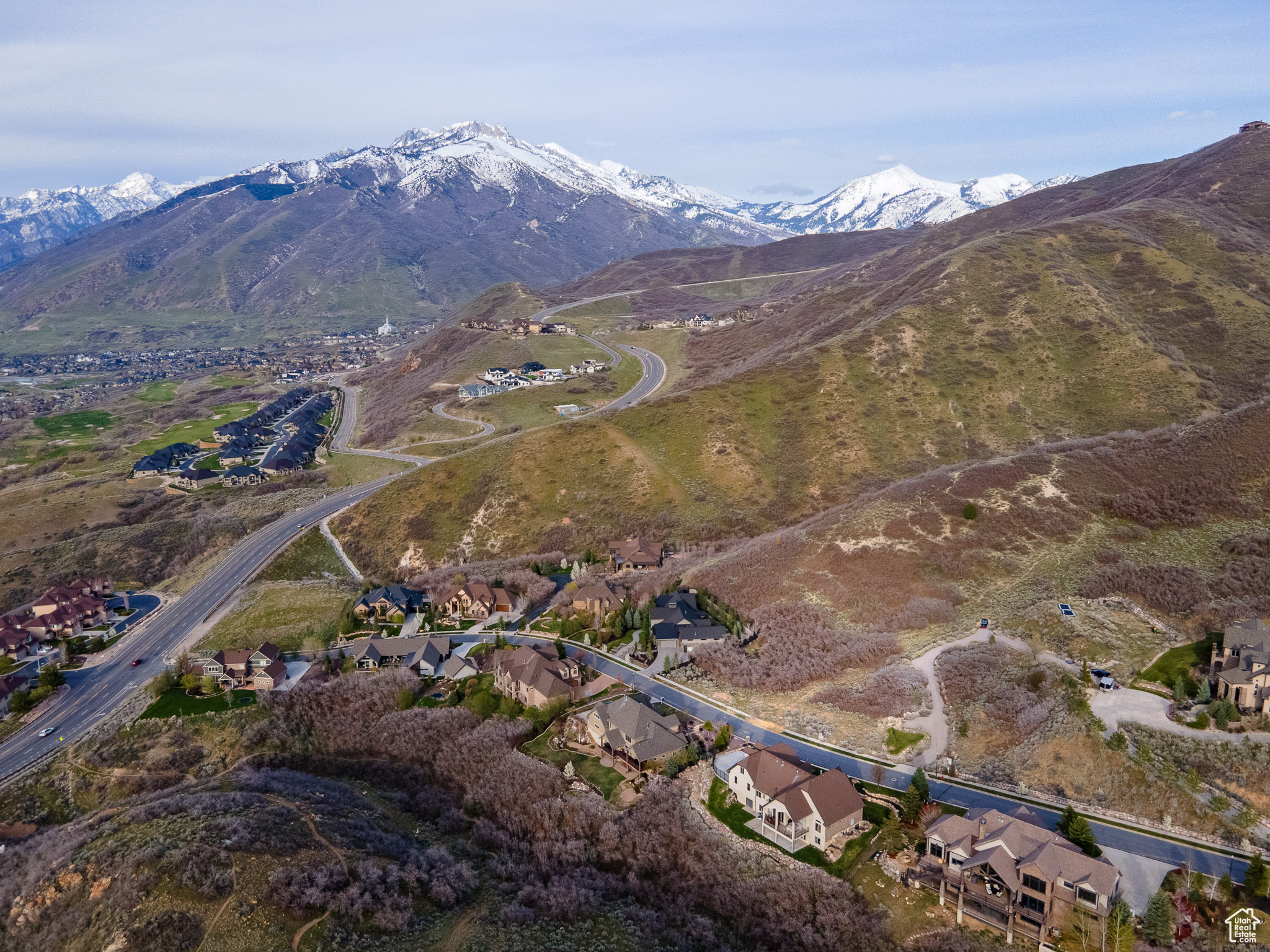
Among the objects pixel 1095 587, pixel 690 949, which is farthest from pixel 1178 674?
pixel 690 949

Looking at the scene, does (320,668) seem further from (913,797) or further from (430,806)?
(913,797)

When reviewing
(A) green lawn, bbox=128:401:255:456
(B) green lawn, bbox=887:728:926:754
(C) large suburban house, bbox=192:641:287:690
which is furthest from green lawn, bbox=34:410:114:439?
(B) green lawn, bbox=887:728:926:754

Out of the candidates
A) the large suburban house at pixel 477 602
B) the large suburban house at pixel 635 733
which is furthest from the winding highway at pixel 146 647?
the large suburban house at pixel 635 733

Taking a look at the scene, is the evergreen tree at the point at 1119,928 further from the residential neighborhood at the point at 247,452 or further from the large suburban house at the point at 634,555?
the residential neighborhood at the point at 247,452

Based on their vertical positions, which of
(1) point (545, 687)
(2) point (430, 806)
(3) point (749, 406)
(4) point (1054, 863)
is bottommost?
(2) point (430, 806)

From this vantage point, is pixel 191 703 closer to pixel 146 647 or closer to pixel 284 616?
pixel 284 616

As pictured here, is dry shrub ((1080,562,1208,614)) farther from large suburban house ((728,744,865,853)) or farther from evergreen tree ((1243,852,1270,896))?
large suburban house ((728,744,865,853))

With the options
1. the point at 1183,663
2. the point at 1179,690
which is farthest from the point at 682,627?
the point at 1183,663
